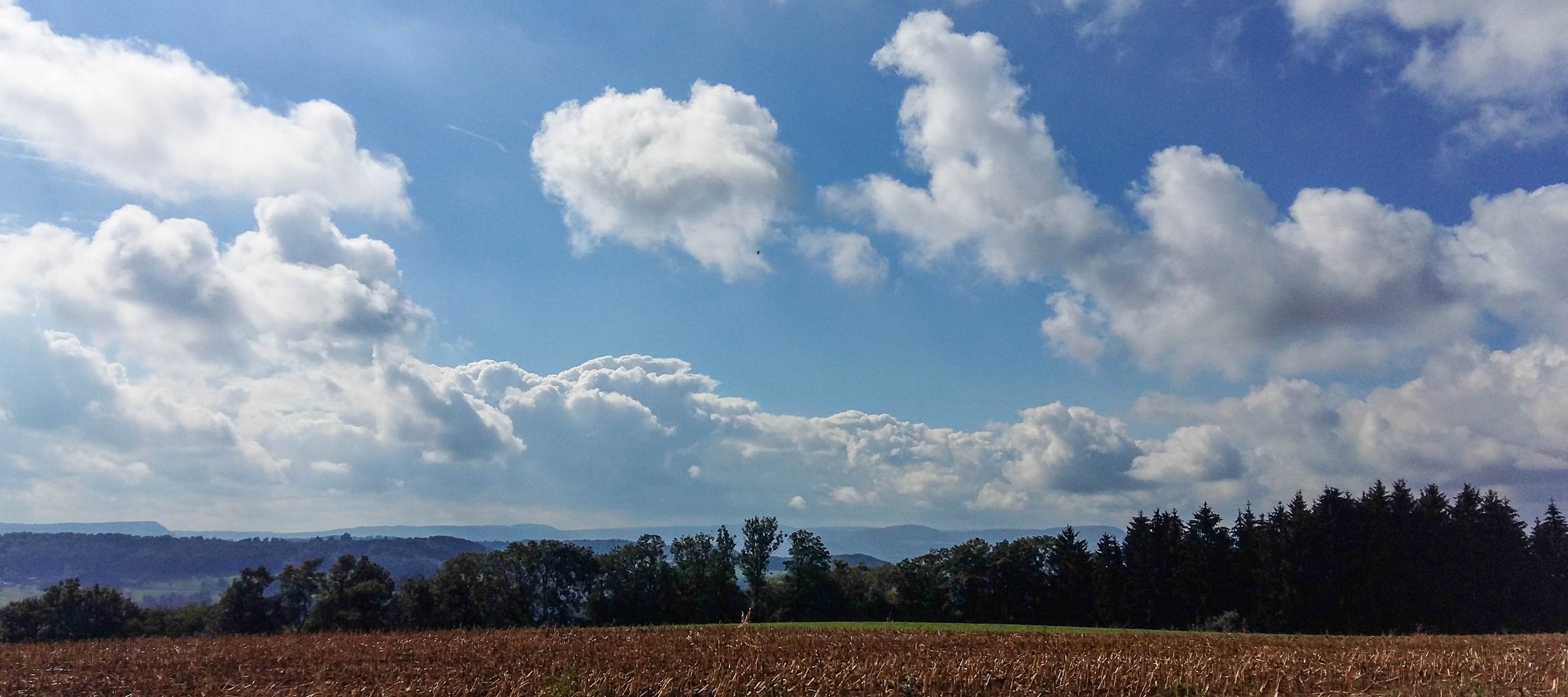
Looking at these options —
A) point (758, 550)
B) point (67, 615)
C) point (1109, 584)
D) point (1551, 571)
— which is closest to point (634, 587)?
point (758, 550)

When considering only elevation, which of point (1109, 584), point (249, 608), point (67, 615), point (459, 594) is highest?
point (1109, 584)

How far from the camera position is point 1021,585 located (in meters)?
78.8

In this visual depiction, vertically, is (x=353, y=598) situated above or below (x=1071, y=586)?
below

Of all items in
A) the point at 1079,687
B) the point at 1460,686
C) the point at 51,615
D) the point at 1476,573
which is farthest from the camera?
the point at 1476,573

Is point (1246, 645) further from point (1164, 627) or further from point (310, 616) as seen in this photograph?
point (310, 616)

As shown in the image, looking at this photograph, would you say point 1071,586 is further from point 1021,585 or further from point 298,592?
point 298,592

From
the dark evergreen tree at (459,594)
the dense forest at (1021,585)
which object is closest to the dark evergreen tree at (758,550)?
the dense forest at (1021,585)

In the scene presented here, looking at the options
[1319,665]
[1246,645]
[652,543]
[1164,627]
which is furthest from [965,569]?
[1319,665]

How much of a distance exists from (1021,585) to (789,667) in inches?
2411

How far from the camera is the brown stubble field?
20.7 meters

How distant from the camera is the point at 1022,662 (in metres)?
23.8

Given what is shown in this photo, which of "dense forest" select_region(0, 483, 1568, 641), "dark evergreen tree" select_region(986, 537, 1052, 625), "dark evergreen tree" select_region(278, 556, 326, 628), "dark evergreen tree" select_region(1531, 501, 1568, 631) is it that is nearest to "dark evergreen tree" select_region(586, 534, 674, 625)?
"dense forest" select_region(0, 483, 1568, 641)

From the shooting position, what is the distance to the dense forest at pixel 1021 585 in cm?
6334

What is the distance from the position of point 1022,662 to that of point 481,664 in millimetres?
15768
